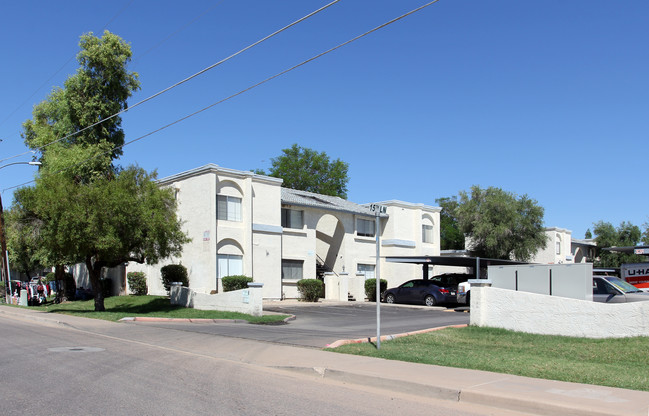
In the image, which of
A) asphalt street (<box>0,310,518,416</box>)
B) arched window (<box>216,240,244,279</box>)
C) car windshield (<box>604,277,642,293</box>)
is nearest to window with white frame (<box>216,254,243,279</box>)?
arched window (<box>216,240,244,279</box>)

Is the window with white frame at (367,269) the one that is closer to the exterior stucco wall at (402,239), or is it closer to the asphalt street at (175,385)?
the exterior stucco wall at (402,239)

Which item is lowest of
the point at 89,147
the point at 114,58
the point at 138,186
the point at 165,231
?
the point at 165,231

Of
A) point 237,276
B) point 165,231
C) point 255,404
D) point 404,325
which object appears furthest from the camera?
point 237,276

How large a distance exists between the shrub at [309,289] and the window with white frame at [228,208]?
5218 millimetres

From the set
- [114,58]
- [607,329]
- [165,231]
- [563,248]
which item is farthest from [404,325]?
A: [563,248]

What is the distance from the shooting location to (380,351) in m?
12.2

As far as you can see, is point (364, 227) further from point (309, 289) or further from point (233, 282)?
point (233, 282)

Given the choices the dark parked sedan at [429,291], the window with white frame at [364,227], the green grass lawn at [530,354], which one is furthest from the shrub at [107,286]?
the green grass lawn at [530,354]

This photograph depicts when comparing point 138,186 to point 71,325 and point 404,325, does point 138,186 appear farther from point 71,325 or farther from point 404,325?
point 404,325

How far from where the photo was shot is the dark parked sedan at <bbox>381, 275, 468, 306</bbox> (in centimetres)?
2902

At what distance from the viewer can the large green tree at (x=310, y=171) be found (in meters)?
69.2

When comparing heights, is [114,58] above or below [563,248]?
above

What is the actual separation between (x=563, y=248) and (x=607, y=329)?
43871 millimetres

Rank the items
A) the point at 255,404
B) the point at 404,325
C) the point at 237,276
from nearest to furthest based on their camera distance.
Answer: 1. the point at 255,404
2. the point at 404,325
3. the point at 237,276
